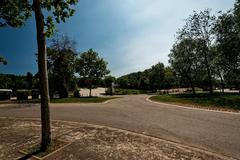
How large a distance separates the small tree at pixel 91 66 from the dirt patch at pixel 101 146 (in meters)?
32.2

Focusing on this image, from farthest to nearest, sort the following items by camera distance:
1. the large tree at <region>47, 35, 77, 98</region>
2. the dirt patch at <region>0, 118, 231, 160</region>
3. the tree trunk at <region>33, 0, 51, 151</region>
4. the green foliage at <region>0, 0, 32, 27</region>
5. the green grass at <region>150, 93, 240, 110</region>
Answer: the large tree at <region>47, 35, 77, 98</region> → the green grass at <region>150, 93, 240, 110</region> → the green foliage at <region>0, 0, 32, 27</region> → the tree trunk at <region>33, 0, 51, 151</region> → the dirt patch at <region>0, 118, 231, 160</region>

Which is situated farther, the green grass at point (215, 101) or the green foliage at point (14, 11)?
the green grass at point (215, 101)

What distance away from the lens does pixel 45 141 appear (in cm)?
615

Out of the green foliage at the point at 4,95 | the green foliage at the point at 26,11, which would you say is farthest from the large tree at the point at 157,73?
the green foliage at the point at 26,11

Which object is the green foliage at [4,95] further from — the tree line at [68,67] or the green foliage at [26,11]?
the green foliage at [26,11]

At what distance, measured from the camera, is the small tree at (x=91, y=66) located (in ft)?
131

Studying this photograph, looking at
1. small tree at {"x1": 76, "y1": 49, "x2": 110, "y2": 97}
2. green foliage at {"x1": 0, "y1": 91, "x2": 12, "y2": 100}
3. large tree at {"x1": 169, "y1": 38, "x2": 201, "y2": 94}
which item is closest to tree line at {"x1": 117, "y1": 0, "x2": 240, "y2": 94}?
large tree at {"x1": 169, "y1": 38, "x2": 201, "y2": 94}

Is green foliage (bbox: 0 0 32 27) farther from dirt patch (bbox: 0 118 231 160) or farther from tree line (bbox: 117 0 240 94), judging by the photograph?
tree line (bbox: 117 0 240 94)

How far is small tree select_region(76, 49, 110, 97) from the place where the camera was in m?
39.8

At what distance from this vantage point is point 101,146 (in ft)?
19.8

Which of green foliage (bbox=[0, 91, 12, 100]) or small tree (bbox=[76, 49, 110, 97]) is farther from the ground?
small tree (bbox=[76, 49, 110, 97])

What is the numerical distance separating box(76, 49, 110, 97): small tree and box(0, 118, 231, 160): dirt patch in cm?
3221

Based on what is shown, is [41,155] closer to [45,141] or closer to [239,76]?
[45,141]

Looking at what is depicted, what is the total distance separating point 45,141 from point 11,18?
28.9 ft
